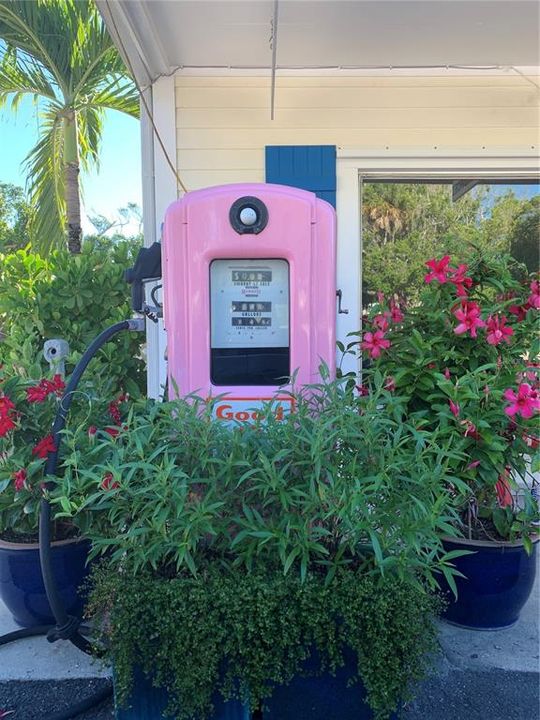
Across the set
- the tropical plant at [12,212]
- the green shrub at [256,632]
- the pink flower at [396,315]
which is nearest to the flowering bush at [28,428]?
the green shrub at [256,632]

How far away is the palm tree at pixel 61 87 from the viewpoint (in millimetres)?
5543

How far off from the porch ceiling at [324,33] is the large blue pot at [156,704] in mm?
3131

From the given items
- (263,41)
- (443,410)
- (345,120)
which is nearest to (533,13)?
(345,120)

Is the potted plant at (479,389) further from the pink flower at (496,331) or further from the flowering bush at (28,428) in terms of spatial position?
the flowering bush at (28,428)

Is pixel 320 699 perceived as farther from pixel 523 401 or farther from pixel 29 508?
pixel 29 508

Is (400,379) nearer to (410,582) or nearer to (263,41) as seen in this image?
(410,582)

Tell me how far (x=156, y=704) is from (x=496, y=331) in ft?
6.10

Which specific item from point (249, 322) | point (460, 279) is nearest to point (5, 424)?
point (249, 322)

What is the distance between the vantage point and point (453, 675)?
2473mm

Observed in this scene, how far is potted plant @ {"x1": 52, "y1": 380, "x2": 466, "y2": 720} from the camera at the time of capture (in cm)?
173

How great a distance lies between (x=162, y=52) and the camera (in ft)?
11.7

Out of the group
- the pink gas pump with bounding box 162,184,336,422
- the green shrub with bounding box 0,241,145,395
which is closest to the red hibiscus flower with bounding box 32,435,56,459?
the pink gas pump with bounding box 162,184,336,422

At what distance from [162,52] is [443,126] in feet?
6.26

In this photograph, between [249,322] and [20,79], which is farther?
[20,79]
